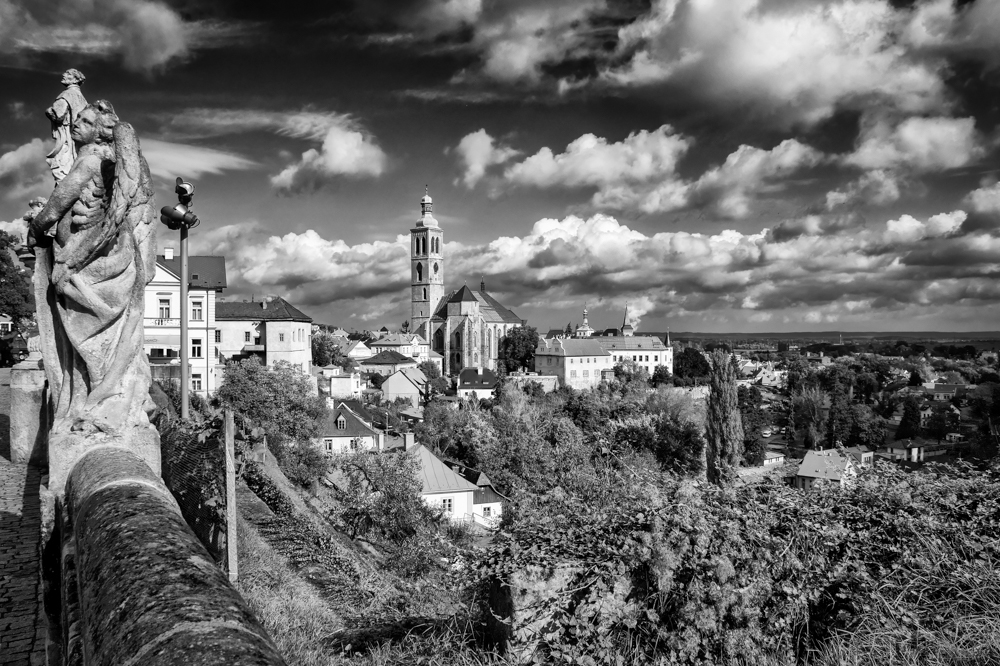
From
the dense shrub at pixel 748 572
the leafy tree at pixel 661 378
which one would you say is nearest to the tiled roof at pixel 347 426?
the dense shrub at pixel 748 572

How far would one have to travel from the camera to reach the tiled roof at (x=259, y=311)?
47.2 meters

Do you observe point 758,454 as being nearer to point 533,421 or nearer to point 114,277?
point 533,421

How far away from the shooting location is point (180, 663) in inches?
61.1

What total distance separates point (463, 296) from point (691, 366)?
40.5m

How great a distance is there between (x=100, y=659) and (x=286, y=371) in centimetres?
2947

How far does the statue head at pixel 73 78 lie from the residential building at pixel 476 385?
261ft

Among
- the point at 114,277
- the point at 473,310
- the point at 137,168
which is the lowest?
the point at 114,277

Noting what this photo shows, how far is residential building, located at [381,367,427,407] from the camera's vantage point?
271ft

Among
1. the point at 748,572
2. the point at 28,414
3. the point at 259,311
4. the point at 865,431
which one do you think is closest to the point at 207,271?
the point at 259,311

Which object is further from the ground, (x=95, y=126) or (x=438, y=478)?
(x=95, y=126)

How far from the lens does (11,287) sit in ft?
105

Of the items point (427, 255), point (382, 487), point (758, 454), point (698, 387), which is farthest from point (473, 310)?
point (382, 487)

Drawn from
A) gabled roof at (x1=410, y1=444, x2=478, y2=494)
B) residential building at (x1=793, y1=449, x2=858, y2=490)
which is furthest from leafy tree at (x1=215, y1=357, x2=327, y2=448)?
residential building at (x1=793, y1=449, x2=858, y2=490)

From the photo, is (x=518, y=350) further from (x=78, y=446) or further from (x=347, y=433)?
(x=78, y=446)
